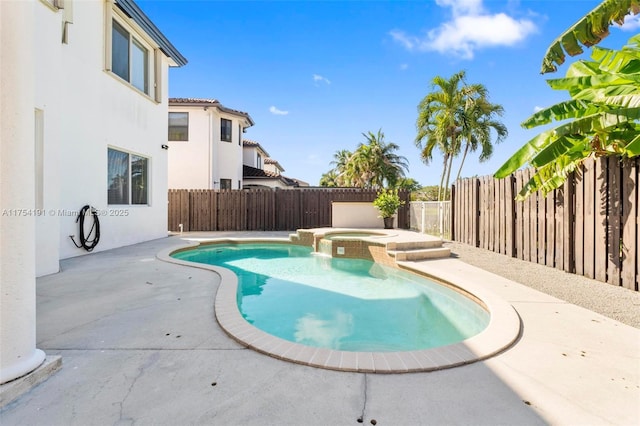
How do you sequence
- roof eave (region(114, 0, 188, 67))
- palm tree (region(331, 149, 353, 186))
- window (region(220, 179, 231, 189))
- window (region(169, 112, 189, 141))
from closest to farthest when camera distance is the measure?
roof eave (region(114, 0, 188, 67)) < window (region(169, 112, 189, 141)) < window (region(220, 179, 231, 189)) < palm tree (region(331, 149, 353, 186))

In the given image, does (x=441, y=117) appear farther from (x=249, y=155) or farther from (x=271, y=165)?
(x=271, y=165)

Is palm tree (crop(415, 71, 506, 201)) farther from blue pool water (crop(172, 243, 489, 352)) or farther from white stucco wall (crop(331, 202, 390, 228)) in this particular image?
blue pool water (crop(172, 243, 489, 352))

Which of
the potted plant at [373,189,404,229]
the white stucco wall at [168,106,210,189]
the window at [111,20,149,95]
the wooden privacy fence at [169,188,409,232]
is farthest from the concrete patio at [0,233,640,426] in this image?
the white stucco wall at [168,106,210,189]

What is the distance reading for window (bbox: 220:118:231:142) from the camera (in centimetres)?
1847

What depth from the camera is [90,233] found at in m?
7.69

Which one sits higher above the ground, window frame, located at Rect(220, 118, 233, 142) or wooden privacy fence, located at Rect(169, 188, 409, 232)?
window frame, located at Rect(220, 118, 233, 142)

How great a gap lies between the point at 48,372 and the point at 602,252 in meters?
7.77

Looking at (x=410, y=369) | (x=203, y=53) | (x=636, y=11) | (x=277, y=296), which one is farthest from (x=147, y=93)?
(x=636, y=11)

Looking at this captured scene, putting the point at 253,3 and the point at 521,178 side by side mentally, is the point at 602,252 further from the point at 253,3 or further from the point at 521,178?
the point at 253,3

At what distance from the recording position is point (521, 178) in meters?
7.23

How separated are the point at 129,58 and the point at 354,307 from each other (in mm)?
10166

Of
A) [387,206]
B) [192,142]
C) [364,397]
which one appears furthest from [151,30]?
[364,397]

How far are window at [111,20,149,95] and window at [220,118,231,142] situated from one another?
27.1 ft

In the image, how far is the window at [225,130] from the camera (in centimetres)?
1847
